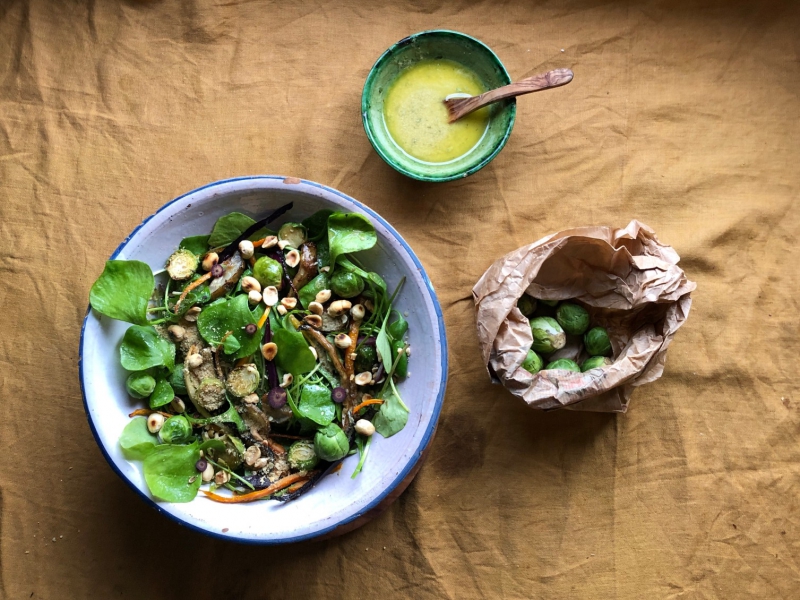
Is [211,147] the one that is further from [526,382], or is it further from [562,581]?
[562,581]

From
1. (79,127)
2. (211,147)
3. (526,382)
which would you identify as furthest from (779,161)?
(79,127)

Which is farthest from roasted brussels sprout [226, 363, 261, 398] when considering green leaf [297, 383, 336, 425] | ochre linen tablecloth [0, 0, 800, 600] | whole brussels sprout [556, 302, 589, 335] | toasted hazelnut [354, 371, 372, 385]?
whole brussels sprout [556, 302, 589, 335]

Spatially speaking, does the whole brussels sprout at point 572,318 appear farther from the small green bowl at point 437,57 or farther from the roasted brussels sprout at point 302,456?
the roasted brussels sprout at point 302,456

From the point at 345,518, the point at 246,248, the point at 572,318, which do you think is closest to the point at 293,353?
the point at 246,248

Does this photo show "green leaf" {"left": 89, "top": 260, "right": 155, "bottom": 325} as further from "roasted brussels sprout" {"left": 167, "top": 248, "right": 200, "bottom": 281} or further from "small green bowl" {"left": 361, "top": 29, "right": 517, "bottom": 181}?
"small green bowl" {"left": 361, "top": 29, "right": 517, "bottom": 181}

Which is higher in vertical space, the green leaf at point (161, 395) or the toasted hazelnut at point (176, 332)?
the toasted hazelnut at point (176, 332)

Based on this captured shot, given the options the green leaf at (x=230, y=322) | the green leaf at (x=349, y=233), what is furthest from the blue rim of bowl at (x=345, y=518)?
the green leaf at (x=230, y=322)
